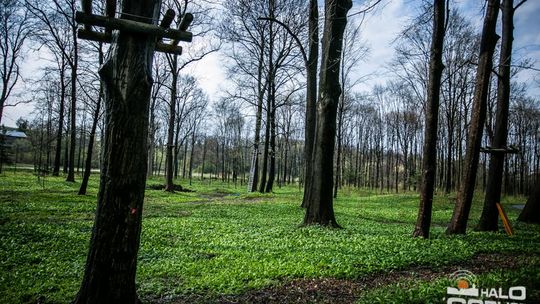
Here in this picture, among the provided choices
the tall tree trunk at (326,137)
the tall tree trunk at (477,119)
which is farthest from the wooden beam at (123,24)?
the tall tree trunk at (477,119)

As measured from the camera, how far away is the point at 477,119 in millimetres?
9383

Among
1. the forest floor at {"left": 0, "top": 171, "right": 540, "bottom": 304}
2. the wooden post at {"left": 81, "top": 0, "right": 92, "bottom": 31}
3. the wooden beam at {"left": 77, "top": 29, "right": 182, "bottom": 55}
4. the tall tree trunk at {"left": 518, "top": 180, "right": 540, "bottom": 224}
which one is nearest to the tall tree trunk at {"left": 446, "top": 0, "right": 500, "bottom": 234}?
the forest floor at {"left": 0, "top": 171, "right": 540, "bottom": 304}

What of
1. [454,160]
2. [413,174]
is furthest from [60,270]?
[454,160]

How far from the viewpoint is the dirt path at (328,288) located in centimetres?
459

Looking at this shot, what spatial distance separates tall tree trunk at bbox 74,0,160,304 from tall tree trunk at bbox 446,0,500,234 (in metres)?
8.96

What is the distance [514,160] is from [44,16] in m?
61.5

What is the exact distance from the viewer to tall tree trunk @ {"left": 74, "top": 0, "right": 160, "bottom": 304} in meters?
3.91

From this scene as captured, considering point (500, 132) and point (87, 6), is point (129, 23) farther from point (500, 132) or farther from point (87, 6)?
point (500, 132)

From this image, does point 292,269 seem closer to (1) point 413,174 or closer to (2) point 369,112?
(1) point 413,174

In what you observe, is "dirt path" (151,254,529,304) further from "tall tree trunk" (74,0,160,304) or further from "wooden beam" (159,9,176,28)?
"wooden beam" (159,9,176,28)

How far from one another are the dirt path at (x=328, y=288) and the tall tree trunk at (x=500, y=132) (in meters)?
4.87

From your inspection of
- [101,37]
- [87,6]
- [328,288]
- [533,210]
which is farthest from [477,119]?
[87,6]

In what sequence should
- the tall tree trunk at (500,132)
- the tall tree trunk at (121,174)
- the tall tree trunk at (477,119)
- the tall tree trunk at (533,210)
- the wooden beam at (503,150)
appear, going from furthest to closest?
the tall tree trunk at (533,210)
the tall tree trunk at (500,132)
the wooden beam at (503,150)
the tall tree trunk at (477,119)
the tall tree trunk at (121,174)

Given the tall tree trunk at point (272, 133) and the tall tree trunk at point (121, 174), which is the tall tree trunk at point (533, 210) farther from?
the tall tree trunk at point (272, 133)
